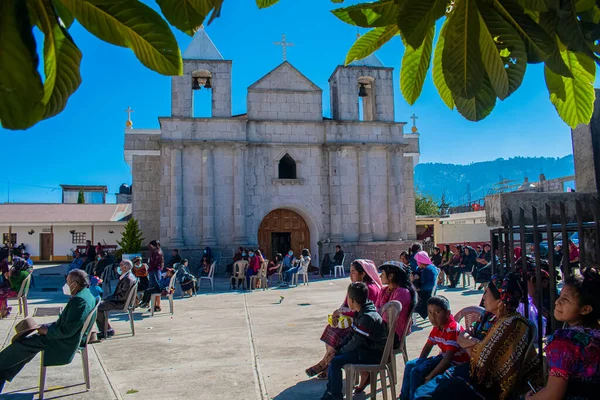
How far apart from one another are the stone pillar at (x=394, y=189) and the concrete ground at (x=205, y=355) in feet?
30.4

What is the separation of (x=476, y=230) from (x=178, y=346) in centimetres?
2374

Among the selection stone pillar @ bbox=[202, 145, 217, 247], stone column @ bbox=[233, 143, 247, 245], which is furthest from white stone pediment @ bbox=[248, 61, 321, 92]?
stone pillar @ bbox=[202, 145, 217, 247]

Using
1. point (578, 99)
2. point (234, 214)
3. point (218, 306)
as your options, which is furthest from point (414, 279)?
point (234, 214)

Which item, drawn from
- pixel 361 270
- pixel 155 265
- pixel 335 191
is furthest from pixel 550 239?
pixel 335 191

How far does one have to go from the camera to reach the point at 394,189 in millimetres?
20922

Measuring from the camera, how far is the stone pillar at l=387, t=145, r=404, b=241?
2073cm

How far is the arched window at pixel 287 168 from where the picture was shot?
69.9ft

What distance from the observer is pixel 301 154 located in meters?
20.5

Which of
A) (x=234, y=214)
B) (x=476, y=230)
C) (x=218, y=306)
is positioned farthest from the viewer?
(x=476, y=230)

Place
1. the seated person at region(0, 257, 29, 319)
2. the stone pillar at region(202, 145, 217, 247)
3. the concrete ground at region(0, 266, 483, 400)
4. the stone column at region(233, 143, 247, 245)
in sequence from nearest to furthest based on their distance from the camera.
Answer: the concrete ground at region(0, 266, 483, 400)
the seated person at region(0, 257, 29, 319)
the stone pillar at region(202, 145, 217, 247)
the stone column at region(233, 143, 247, 245)

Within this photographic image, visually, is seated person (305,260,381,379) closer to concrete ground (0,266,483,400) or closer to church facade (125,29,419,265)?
concrete ground (0,266,483,400)

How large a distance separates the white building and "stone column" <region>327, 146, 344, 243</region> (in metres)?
18.5

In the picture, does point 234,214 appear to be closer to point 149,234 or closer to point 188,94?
point 149,234

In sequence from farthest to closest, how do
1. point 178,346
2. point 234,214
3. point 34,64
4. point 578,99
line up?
point 234,214, point 178,346, point 578,99, point 34,64
